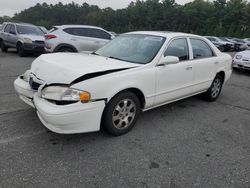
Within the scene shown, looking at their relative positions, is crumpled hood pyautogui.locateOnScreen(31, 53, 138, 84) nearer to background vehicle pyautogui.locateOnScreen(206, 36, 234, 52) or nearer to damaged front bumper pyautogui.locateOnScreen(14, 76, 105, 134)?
damaged front bumper pyautogui.locateOnScreen(14, 76, 105, 134)

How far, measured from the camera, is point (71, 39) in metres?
9.67

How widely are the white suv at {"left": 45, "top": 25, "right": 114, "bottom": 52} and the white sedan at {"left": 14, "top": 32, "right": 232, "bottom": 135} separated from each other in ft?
18.2

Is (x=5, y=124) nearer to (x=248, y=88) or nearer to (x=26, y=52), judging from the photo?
(x=248, y=88)

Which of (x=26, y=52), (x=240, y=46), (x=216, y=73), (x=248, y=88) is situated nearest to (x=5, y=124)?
(x=216, y=73)

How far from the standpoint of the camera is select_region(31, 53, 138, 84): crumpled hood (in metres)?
2.98

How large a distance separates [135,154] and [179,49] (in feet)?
7.24

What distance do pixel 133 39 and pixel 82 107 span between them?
6.52ft

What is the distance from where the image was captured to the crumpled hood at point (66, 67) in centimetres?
298

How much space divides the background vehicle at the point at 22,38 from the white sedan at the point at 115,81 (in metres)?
7.81

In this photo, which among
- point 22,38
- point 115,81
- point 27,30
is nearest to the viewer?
point 115,81

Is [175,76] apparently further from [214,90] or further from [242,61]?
[242,61]

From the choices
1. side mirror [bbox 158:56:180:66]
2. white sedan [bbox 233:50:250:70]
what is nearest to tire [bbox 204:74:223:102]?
side mirror [bbox 158:56:180:66]

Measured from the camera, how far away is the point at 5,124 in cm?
363

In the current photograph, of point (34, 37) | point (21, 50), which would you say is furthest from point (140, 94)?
point (21, 50)
